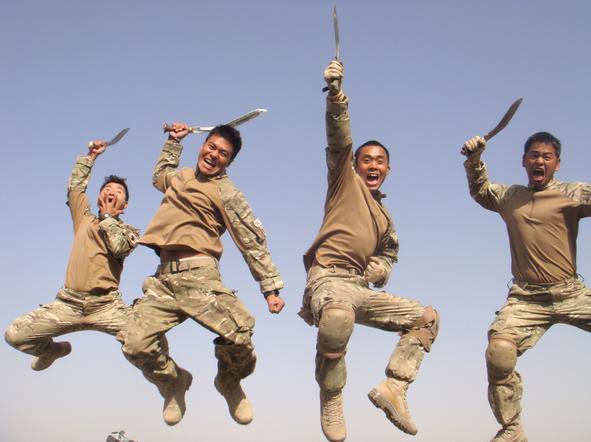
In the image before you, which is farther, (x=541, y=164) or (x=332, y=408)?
(x=541, y=164)

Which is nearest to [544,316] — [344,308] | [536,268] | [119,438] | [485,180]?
[536,268]

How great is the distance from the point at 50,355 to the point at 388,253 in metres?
4.43

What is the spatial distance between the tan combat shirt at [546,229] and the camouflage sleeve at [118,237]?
4594 millimetres

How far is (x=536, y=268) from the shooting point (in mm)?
7742

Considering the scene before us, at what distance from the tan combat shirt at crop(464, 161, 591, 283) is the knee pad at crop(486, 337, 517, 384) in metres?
0.89

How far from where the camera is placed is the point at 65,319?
8.41 meters

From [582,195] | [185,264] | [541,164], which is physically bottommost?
[185,264]

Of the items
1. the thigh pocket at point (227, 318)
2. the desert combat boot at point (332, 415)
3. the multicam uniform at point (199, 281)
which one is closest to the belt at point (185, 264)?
the multicam uniform at point (199, 281)

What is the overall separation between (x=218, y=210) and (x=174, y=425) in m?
2.37

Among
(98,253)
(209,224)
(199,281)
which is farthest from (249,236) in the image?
(98,253)

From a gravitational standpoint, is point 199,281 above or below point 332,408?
above

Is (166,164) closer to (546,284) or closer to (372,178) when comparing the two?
(372,178)

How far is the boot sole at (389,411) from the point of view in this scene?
6441mm

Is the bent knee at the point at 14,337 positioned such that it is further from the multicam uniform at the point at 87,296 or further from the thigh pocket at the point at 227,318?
the thigh pocket at the point at 227,318
